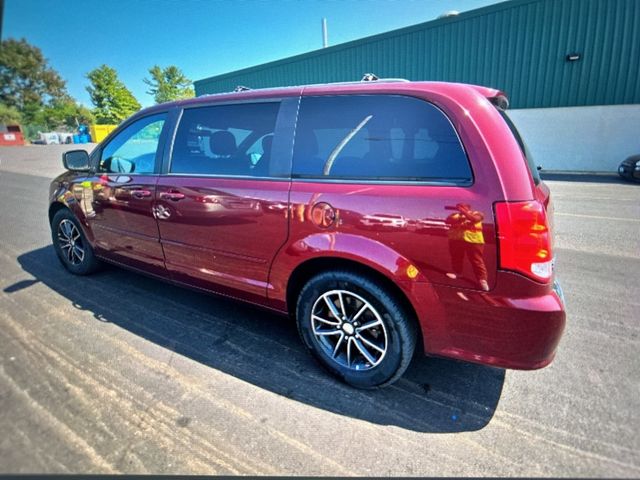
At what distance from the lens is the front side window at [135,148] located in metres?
3.07

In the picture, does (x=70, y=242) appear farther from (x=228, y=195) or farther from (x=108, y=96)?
(x=108, y=96)

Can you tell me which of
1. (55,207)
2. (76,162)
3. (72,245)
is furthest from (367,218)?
(55,207)

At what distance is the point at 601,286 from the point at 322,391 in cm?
320

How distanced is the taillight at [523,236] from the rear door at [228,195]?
4.08 ft

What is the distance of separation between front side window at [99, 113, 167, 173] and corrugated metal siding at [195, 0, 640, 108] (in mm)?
14404

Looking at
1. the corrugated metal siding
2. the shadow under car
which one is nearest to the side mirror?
the shadow under car

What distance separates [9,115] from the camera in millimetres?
45844

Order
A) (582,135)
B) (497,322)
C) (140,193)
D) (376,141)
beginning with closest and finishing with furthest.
Result: (497,322), (376,141), (140,193), (582,135)

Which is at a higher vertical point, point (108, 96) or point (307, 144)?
point (108, 96)

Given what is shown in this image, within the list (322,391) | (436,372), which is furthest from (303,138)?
(436,372)

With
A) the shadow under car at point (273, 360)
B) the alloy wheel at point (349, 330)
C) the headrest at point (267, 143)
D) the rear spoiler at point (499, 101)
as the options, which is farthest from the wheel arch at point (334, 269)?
the rear spoiler at point (499, 101)

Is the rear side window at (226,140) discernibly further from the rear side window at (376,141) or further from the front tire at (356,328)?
the front tire at (356,328)

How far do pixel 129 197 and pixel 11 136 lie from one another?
51765mm

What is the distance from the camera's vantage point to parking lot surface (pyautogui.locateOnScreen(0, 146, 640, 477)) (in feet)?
5.63
